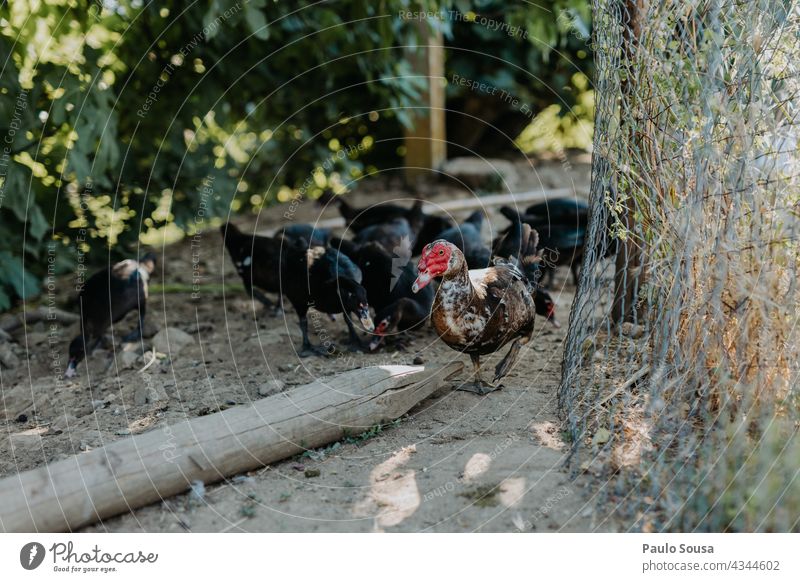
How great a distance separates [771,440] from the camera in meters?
3.61

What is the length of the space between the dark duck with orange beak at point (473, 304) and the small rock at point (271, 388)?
1020 millimetres

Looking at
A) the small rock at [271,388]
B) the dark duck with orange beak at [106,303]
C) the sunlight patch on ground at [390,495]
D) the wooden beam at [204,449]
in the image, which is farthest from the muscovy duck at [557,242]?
the dark duck with orange beak at [106,303]

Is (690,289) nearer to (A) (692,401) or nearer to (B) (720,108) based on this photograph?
(A) (692,401)

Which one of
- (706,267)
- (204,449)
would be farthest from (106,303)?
(706,267)

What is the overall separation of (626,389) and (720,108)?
1438mm

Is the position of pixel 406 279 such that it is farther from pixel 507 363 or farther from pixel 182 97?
pixel 182 97

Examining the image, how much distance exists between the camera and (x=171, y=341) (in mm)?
5711

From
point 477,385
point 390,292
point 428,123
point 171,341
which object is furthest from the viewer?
point 428,123

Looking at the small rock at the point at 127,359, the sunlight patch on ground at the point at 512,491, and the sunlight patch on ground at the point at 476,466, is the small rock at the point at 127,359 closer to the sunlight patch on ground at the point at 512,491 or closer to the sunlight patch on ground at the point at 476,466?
the sunlight patch on ground at the point at 476,466

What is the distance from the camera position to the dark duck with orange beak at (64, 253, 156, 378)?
18.1 ft

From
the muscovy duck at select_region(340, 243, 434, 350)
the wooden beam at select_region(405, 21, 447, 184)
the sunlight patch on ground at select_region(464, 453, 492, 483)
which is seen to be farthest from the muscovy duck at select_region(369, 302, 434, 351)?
the wooden beam at select_region(405, 21, 447, 184)

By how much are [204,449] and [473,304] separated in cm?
159

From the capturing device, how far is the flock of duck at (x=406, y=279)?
4.48 metres

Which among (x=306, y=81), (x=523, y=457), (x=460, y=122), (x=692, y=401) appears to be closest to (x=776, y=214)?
(x=692, y=401)
